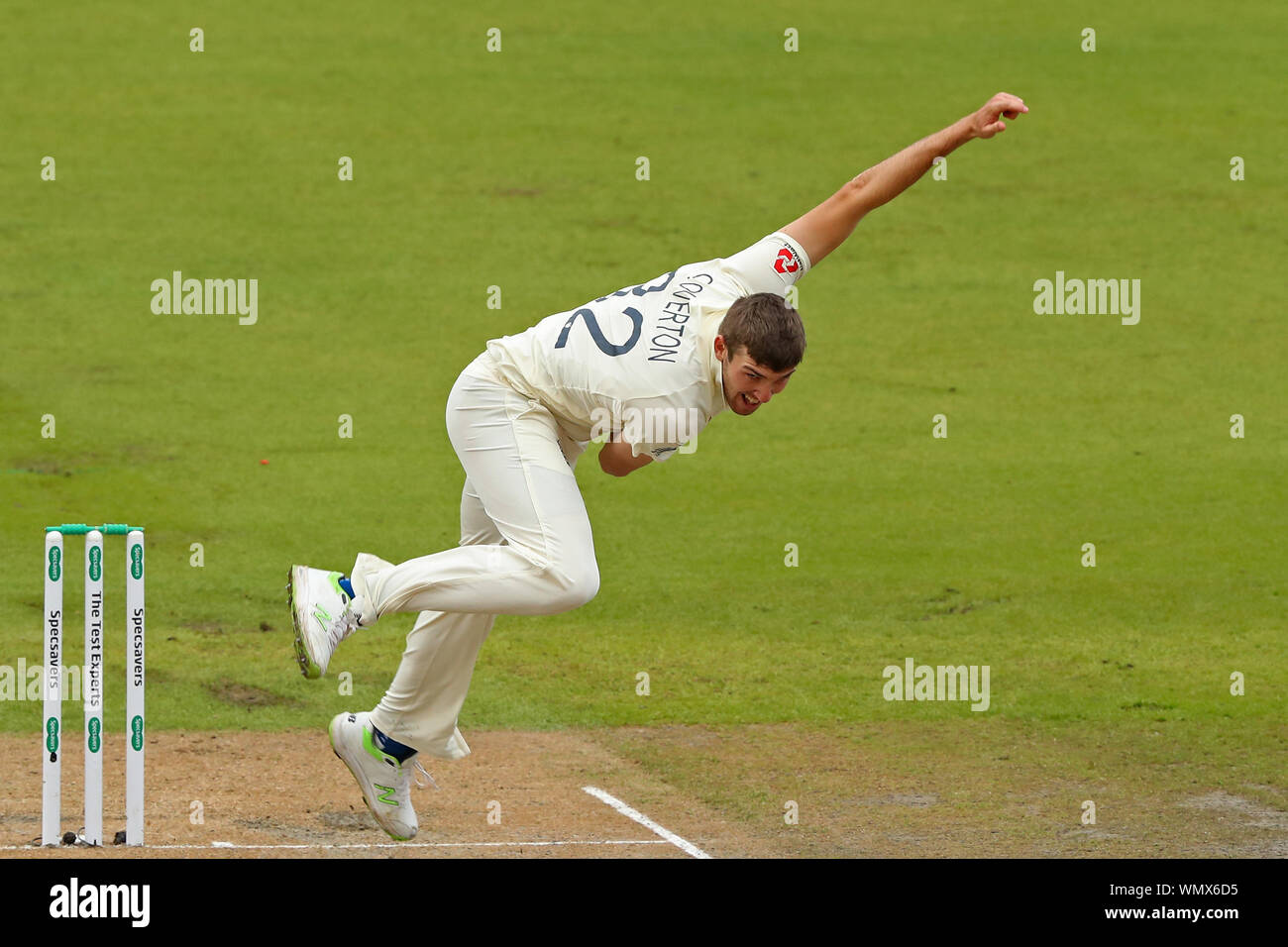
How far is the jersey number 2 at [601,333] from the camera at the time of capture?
278 inches

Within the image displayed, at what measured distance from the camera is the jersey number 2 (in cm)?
707

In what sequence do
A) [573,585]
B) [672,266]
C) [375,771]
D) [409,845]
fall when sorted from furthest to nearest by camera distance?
1. [672,266]
2. [409,845]
3. [375,771]
4. [573,585]

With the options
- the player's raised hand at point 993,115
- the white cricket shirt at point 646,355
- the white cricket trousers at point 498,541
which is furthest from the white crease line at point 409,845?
the player's raised hand at point 993,115

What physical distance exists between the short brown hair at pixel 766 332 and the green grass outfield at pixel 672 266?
492 centimetres

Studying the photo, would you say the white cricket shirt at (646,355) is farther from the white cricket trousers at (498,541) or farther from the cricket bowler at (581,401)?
the white cricket trousers at (498,541)

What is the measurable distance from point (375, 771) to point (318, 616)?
108 cm

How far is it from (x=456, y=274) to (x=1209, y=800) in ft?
49.3

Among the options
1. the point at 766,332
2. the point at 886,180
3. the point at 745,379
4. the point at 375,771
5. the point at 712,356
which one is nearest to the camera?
the point at 766,332

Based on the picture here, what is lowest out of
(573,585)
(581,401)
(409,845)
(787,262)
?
(409,845)

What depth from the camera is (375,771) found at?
809cm

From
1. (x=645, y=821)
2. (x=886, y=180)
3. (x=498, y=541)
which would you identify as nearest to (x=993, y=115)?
(x=886, y=180)

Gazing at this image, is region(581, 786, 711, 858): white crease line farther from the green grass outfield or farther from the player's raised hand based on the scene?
the player's raised hand

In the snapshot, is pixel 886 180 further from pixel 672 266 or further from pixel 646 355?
pixel 672 266

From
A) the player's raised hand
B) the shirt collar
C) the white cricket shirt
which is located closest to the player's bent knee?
the white cricket shirt
